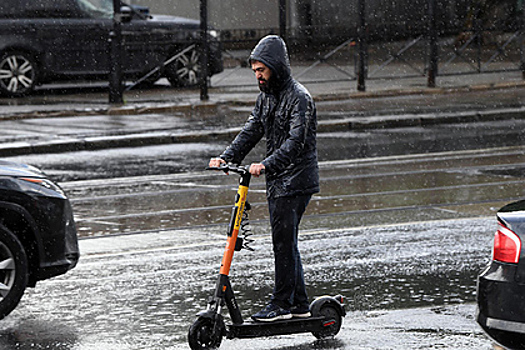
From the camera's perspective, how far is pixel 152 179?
500 inches

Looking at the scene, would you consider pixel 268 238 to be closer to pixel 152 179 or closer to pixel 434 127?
pixel 152 179

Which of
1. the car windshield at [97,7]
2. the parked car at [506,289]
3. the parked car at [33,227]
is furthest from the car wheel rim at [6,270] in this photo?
the car windshield at [97,7]

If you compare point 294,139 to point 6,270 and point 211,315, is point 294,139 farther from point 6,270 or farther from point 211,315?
point 6,270

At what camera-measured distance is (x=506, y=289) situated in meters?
4.97

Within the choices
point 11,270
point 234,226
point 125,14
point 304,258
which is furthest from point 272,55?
point 125,14

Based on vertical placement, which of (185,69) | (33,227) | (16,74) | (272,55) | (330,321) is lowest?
(185,69)

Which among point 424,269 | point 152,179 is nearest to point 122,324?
point 424,269

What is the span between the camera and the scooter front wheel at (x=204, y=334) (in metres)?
5.61

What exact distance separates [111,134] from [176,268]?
Result: 9156mm

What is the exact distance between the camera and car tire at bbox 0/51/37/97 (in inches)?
846

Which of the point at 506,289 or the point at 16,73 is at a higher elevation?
the point at 506,289

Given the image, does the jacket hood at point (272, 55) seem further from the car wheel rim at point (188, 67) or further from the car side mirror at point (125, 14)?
the car wheel rim at point (188, 67)

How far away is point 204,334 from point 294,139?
1.18 meters

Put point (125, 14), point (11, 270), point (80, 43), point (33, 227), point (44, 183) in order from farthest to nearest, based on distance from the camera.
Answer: point (80, 43)
point (125, 14)
point (44, 183)
point (33, 227)
point (11, 270)
